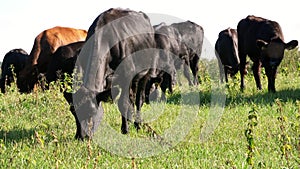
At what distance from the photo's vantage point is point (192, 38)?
56.0 feet

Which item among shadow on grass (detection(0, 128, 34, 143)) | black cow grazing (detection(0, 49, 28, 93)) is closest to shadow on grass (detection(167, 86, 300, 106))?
shadow on grass (detection(0, 128, 34, 143))

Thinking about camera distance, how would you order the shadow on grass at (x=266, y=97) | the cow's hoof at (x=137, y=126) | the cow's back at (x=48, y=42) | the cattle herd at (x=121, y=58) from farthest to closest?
the cow's back at (x=48, y=42)
the shadow on grass at (x=266, y=97)
the cow's hoof at (x=137, y=126)
the cattle herd at (x=121, y=58)

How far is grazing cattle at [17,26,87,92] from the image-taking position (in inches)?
533

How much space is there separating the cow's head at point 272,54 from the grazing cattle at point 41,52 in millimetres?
5918

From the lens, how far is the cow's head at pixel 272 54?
11281mm

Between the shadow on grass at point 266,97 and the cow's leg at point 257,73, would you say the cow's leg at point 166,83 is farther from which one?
the cow's leg at point 257,73

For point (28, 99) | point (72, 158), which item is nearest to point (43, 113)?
point (28, 99)

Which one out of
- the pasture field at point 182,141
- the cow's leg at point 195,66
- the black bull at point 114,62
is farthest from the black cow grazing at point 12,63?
the black bull at point 114,62

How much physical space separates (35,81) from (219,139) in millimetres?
8177

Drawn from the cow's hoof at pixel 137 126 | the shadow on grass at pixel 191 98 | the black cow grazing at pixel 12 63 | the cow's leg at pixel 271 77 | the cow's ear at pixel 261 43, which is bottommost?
the black cow grazing at pixel 12 63

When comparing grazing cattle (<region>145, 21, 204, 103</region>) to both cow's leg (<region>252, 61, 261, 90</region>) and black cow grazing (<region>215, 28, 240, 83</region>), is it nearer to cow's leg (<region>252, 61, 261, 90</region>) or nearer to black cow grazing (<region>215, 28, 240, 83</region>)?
black cow grazing (<region>215, 28, 240, 83</region>)

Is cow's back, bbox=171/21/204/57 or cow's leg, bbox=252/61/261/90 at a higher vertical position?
cow's back, bbox=171/21/204/57

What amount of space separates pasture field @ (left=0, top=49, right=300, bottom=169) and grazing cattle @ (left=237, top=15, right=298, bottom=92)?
2.03 feet

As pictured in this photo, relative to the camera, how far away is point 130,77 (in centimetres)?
794
